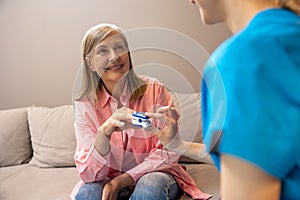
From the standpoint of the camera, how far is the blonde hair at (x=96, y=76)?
5.68 ft

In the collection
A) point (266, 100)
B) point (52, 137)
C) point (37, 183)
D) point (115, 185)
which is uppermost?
point (266, 100)

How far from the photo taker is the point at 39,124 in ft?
7.66

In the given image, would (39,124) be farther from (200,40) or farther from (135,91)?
(200,40)

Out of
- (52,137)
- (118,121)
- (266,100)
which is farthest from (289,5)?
(52,137)

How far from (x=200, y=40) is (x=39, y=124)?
3.59 ft

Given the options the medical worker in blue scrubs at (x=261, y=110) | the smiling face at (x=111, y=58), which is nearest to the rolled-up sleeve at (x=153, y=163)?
the smiling face at (x=111, y=58)

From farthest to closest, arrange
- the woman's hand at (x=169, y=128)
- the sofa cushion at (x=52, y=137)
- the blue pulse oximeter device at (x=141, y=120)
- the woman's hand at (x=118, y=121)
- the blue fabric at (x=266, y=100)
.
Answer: the sofa cushion at (x=52, y=137), the woman's hand at (x=118, y=121), the blue pulse oximeter device at (x=141, y=120), the woman's hand at (x=169, y=128), the blue fabric at (x=266, y=100)

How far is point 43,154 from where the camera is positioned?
2.29 metres

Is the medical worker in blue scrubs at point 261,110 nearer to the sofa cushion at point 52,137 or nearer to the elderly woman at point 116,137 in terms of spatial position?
the elderly woman at point 116,137

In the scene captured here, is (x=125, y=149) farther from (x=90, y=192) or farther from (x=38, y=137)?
(x=38, y=137)

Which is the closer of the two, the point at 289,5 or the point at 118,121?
the point at 289,5

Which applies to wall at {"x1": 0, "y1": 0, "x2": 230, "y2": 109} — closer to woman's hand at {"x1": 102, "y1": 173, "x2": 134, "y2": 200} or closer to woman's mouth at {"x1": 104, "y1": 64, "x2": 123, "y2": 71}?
woman's mouth at {"x1": 104, "y1": 64, "x2": 123, "y2": 71}

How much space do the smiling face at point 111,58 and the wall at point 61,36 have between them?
1.93ft

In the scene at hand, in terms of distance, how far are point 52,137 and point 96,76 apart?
0.66m
